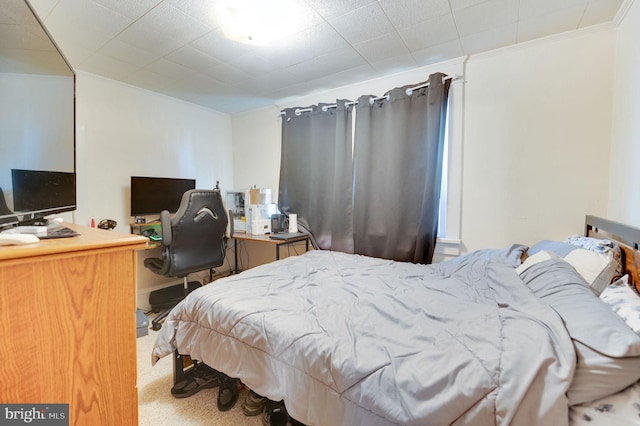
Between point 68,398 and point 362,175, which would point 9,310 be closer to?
point 68,398

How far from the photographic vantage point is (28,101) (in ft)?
2.74

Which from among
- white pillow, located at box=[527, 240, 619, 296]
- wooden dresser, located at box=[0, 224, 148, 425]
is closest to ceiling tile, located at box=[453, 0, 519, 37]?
white pillow, located at box=[527, 240, 619, 296]

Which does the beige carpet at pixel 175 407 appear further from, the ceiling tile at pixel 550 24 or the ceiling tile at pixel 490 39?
the ceiling tile at pixel 550 24

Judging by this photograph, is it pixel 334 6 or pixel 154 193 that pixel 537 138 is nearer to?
pixel 334 6

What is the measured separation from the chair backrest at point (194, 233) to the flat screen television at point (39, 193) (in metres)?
1.27

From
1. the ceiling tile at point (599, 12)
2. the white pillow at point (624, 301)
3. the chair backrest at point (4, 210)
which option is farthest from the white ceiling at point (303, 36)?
the white pillow at point (624, 301)

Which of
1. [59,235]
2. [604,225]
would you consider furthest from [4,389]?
[604,225]

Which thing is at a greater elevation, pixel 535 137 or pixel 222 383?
pixel 535 137

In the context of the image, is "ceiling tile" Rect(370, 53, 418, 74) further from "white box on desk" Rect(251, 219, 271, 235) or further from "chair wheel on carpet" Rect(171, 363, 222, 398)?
"chair wheel on carpet" Rect(171, 363, 222, 398)

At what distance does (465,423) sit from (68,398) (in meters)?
1.01

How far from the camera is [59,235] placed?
740mm

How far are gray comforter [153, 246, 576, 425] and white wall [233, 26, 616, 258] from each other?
72 cm

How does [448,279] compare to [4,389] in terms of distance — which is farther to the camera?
[448,279]

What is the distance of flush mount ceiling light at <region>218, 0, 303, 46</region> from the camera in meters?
1.73
